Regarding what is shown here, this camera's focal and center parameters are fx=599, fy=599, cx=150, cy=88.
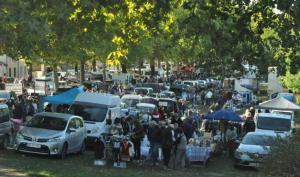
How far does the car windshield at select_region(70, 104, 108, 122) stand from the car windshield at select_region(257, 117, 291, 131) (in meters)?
7.15

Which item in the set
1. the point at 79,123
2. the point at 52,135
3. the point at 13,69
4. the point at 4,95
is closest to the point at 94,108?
the point at 79,123

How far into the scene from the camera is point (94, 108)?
25516mm

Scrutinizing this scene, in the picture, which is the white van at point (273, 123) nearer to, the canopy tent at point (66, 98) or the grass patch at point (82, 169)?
the grass patch at point (82, 169)

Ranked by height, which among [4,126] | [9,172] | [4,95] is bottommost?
[9,172]

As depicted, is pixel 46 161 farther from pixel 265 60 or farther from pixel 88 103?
pixel 265 60

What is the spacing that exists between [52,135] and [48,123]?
1034 mm

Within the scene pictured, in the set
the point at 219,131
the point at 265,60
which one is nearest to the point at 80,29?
the point at 265,60

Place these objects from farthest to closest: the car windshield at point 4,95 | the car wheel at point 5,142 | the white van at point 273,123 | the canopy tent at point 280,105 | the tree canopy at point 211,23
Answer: the car windshield at point 4,95 < the canopy tent at point 280,105 < the white van at point 273,123 < the car wheel at point 5,142 < the tree canopy at point 211,23

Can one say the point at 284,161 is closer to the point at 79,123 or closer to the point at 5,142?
the point at 79,123

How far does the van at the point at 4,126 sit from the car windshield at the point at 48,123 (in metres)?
0.92

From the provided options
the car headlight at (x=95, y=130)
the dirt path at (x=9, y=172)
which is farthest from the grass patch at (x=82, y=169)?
the car headlight at (x=95, y=130)

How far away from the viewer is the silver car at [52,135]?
67.7ft

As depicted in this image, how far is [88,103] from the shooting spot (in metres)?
25.5

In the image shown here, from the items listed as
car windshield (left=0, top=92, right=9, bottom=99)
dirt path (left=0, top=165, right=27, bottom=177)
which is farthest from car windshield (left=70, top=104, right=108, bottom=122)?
car windshield (left=0, top=92, right=9, bottom=99)
